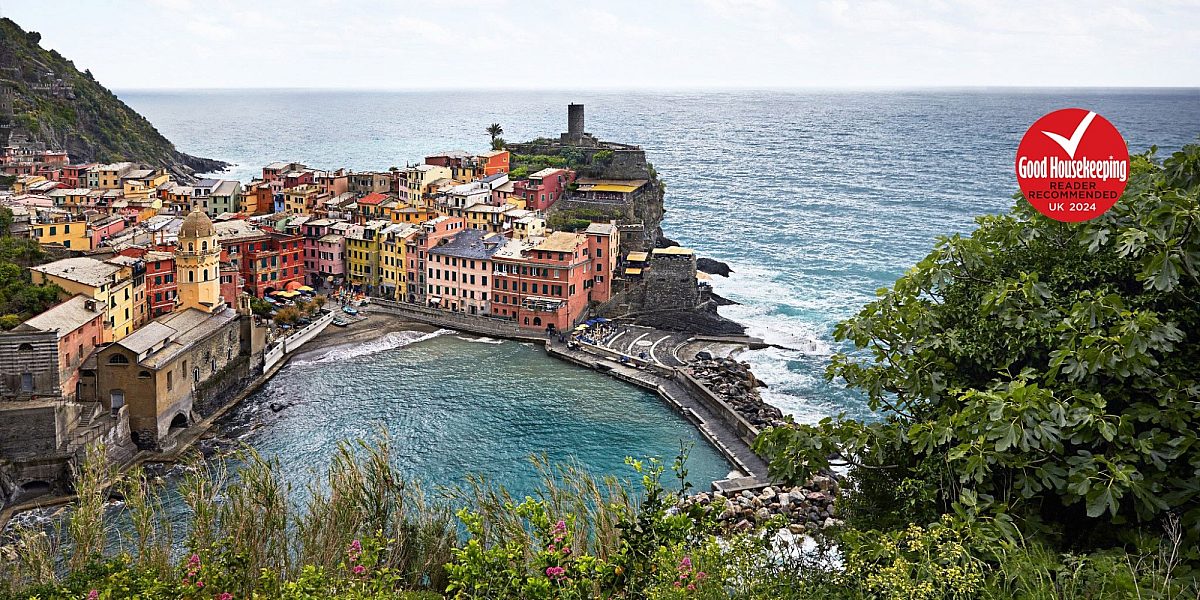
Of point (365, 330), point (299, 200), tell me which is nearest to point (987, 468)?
point (365, 330)

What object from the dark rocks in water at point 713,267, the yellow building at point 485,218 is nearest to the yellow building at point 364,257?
the yellow building at point 485,218

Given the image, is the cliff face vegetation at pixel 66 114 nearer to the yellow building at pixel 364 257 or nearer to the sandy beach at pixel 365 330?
the yellow building at pixel 364 257

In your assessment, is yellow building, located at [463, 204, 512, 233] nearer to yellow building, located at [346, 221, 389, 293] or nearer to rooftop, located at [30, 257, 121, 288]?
yellow building, located at [346, 221, 389, 293]

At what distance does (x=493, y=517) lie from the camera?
14828 mm

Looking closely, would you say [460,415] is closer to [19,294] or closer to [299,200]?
[19,294]

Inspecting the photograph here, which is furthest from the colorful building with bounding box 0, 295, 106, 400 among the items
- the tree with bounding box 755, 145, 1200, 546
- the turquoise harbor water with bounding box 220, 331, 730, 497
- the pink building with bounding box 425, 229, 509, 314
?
the tree with bounding box 755, 145, 1200, 546

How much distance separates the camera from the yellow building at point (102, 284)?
37875 mm

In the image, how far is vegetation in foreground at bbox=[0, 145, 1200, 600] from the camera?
360 inches

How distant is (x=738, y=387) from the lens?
3991cm

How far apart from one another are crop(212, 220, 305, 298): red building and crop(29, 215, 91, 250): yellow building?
255 inches

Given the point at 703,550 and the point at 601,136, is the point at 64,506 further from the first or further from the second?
the point at 601,136

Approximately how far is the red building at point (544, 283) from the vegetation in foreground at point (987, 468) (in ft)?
117

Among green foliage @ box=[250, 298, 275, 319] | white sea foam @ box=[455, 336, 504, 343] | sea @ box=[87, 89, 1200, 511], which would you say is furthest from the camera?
green foliage @ box=[250, 298, 275, 319]

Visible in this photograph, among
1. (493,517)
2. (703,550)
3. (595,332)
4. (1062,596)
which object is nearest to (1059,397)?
(1062,596)
